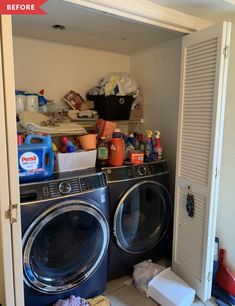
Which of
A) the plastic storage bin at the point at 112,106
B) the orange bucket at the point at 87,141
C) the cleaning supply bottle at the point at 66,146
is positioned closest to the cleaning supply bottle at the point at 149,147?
the plastic storage bin at the point at 112,106

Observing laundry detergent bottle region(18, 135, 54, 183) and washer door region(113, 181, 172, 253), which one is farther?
washer door region(113, 181, 172, 253)

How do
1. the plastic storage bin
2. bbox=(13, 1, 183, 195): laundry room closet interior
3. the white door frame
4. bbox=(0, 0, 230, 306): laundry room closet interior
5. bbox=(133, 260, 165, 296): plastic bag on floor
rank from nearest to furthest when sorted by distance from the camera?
the white door frame < bbox=(0, 0, 230, 306): laundry room closet interior < bbox=(133, 260, 165, 296): plastic bag on floor < bbox=(13, 1, 183, 195): laundry room closet interior < the plastic storage bin

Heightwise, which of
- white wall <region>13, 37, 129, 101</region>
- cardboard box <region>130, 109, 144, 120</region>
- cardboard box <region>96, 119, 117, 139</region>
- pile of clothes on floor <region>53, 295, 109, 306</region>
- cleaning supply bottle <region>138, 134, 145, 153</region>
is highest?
white wall <region>13, 37, 129, 101</region>

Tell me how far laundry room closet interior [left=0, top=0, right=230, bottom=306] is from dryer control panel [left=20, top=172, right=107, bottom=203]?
0.34 meters

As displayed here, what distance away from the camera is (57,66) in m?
2.41

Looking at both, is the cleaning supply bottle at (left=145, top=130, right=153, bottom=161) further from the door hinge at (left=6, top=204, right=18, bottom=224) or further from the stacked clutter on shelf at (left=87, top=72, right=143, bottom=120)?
the door hinge at (left=6, top=204, right=18, bottom=224)

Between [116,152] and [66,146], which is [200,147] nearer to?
[116,152]

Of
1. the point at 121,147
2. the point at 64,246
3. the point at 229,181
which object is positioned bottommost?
the point at 64,246

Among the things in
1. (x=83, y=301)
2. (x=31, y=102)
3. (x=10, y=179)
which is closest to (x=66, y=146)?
(x=31, y=102)

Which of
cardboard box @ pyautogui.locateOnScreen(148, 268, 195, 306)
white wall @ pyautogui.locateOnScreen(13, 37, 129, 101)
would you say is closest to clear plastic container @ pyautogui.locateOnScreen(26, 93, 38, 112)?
white wall @ pyautogui.locateOnScreen(13, 37, 129, 101)

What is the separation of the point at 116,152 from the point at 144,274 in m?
1.00

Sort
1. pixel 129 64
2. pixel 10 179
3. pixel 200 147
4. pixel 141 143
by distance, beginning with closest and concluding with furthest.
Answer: pixel 10 179 → pixel 200 147 → pixel 141 143 → pixel 129 64

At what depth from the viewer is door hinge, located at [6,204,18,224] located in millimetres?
1180

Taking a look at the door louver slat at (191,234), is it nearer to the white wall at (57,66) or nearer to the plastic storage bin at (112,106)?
the plastic storage bin at (112,106)
